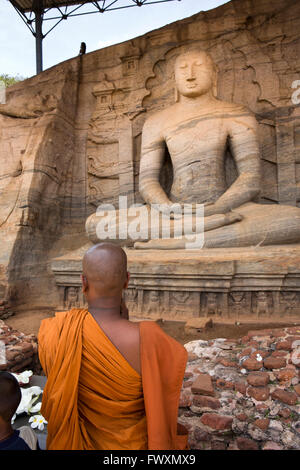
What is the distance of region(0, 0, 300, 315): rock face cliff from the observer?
522 centimetres

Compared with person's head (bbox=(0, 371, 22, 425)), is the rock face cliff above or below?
above

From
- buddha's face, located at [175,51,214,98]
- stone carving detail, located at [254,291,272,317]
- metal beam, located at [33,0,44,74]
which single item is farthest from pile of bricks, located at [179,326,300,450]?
metal beam, located at [33,0,44,74]

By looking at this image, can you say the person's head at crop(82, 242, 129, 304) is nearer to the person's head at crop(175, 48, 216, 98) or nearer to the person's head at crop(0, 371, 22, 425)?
the person's head at crop(0, 371, 22, 425)

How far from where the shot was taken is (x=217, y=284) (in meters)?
3.68

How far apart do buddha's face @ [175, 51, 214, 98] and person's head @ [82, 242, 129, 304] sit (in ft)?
16.1

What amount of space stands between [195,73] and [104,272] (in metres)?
5.10

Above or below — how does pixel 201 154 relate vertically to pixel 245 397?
above

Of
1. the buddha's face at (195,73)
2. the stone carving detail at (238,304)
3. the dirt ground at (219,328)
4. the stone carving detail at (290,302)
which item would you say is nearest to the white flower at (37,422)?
the dirt ground at (219,328)

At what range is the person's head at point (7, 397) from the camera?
44.0 inches

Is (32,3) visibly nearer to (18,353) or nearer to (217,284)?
(217,284)

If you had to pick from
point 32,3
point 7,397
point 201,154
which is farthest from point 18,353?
point 32,3

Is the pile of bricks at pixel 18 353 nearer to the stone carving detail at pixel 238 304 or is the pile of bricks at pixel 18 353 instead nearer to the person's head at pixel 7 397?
the person's head at pixel 7 397
